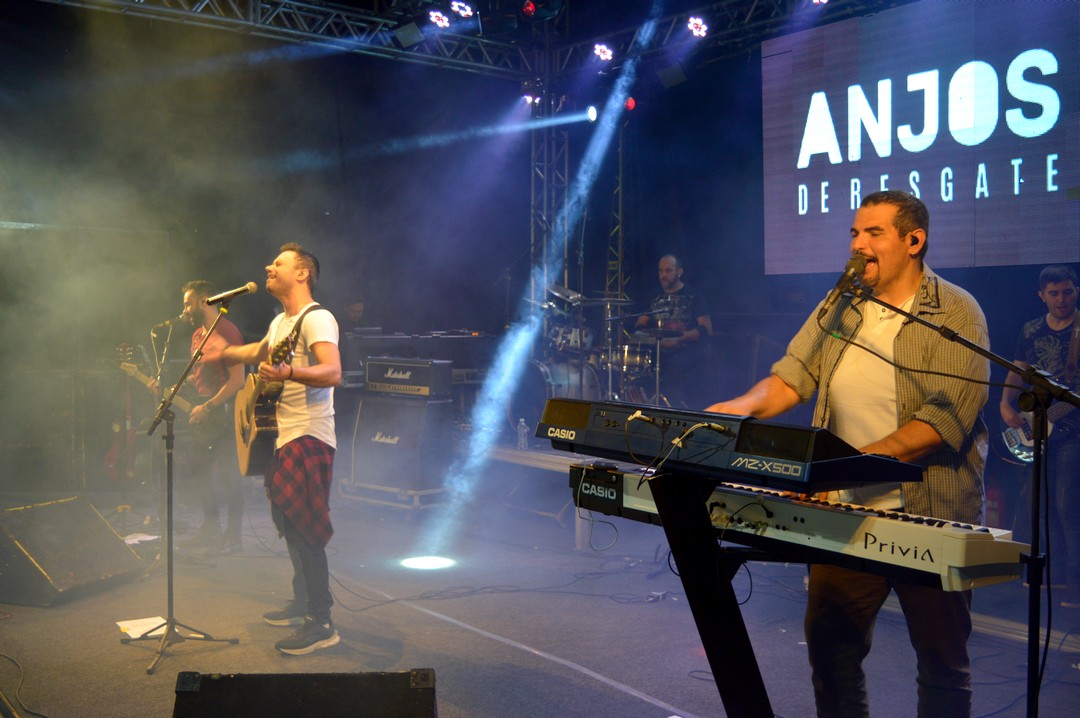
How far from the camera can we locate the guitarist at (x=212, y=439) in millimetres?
6387

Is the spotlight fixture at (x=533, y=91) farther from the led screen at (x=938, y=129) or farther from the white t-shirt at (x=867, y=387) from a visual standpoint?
the white t-shirt at (x=867, y=387)

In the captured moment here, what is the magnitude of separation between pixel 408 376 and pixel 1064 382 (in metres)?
4.76

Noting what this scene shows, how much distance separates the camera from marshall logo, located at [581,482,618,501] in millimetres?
2146

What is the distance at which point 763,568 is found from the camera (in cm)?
625

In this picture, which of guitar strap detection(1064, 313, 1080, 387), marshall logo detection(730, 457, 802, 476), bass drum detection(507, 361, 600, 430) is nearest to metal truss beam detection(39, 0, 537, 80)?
bass drum detection(507, 361, 600, 430)

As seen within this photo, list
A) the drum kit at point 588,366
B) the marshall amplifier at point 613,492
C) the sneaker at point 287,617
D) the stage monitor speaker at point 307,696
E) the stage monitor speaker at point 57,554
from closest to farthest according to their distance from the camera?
the marshall amplifier at point 613,492
the stage monitor speaker at point 307,696
the sneaker at point 287,617
the stage monitor speaker at point 57,554
the drum kit at point 588,366

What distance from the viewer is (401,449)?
25.2ft

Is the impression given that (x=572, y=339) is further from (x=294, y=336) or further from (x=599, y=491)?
(x=599, y=491)

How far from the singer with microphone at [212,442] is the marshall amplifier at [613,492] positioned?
4670mm

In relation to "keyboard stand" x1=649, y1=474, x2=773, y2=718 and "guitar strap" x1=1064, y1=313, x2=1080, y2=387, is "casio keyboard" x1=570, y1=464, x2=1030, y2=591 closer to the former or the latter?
"keyboard stand" x1=649, y1=474, x2=773, y2=718

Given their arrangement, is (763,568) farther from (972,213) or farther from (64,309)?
(64,309)

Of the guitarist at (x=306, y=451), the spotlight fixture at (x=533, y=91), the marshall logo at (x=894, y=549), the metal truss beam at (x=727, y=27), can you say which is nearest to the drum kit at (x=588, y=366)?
the spotlight fixture at (x=533, y=91)

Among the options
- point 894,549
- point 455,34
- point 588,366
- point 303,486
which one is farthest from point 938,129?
point 894,549

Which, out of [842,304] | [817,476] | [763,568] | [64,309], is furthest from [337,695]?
[64,309]
